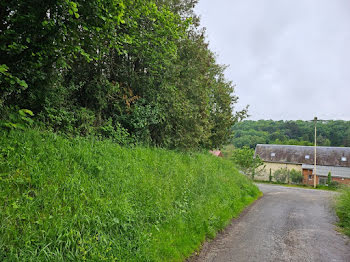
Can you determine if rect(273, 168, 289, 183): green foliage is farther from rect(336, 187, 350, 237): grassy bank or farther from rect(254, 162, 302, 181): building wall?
rect(336, 187, 350, 237): grassy bank

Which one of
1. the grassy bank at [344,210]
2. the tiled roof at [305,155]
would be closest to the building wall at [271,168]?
the tiled roof at [305,155]

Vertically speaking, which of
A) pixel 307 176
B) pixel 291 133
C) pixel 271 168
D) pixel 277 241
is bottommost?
pixel 307 176

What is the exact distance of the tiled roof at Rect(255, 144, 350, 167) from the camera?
41969 millimetres

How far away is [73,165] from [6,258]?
216cm

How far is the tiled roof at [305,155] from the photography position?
138ft

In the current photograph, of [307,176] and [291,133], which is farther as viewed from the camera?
[291,133]

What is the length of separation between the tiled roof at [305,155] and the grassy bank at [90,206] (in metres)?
43.8

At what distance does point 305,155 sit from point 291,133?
37.8 meters

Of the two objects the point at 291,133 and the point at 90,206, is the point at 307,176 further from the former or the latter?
the point at 90,206

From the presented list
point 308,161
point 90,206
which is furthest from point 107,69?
point 308,161

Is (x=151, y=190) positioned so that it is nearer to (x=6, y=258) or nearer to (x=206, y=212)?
(x=206, y=212)

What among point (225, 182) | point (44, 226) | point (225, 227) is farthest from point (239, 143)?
point (44, 226)

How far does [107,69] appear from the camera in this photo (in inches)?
315

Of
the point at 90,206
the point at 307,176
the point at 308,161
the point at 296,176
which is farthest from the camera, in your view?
the point at 308,161
